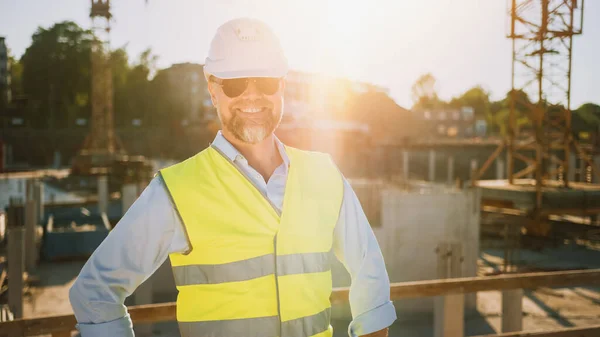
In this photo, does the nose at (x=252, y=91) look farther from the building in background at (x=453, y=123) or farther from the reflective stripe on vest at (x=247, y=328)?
the building in background at (x=453, y=123)

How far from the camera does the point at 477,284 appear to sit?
3.67m

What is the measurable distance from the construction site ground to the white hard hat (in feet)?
25.0

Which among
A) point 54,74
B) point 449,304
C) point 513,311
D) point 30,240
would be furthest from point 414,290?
point 54,74

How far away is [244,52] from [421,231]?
9404 millimetres

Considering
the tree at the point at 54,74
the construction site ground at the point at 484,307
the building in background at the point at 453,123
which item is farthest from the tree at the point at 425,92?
the construction site ground at the point at 484,307

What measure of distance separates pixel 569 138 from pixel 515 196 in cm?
391

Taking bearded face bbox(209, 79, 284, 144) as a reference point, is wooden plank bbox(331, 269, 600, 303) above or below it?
below

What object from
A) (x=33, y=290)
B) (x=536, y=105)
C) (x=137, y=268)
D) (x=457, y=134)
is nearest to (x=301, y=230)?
(x=137, y=268)

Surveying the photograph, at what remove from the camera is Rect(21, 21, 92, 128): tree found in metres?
64.9

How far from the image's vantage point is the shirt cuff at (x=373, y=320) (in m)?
1.76

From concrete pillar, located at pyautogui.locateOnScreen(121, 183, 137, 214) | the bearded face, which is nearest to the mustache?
the bearded face

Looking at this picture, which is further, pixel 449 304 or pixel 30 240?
pixel 30 240

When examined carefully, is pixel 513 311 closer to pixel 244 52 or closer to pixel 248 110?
pixel 248 110

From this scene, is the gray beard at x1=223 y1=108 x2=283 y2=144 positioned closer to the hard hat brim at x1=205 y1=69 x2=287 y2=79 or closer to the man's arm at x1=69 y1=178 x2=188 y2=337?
the hard hat brim at x1=205 y1=69 x2=287 y2=79
